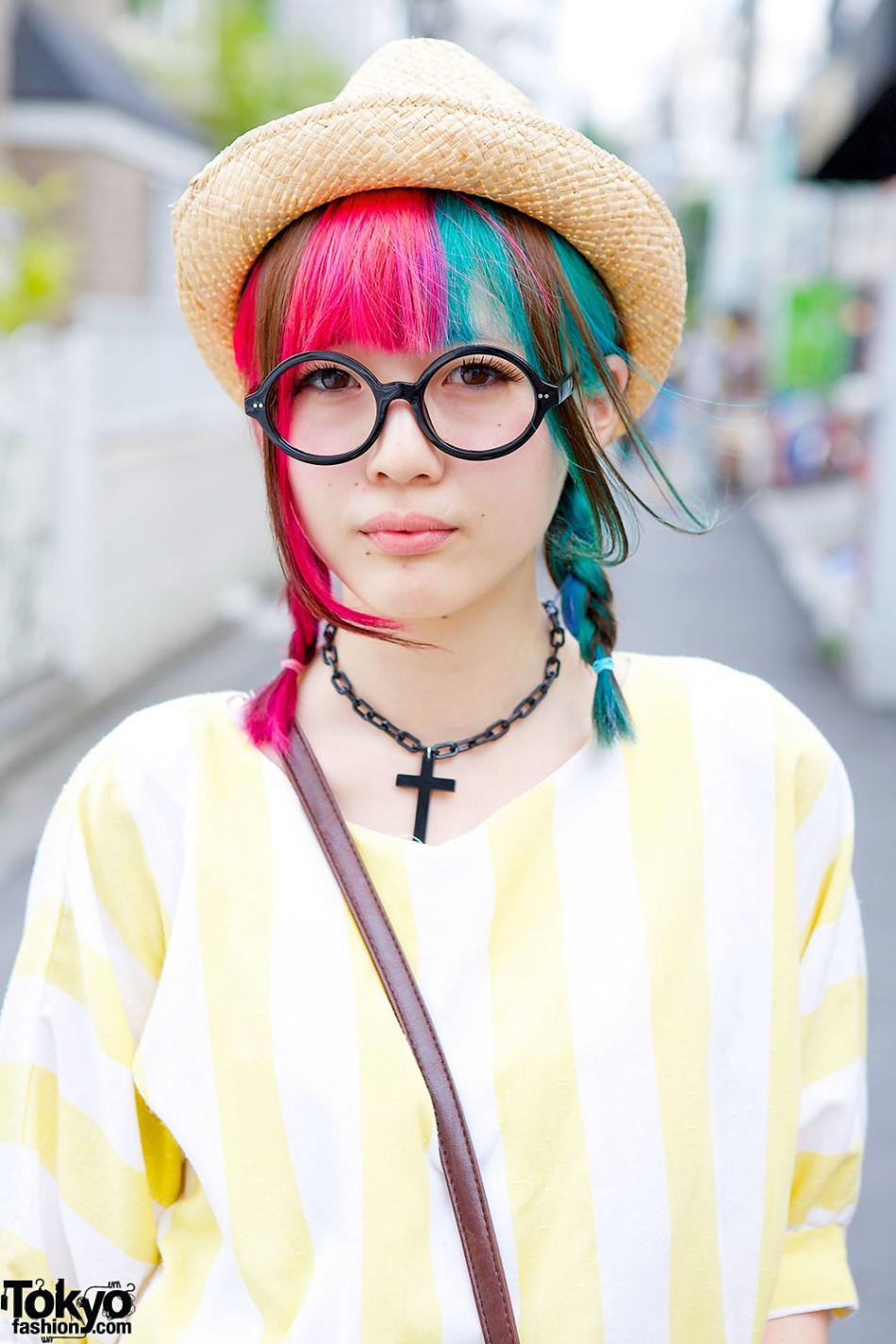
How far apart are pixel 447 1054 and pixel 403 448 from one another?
553 mm

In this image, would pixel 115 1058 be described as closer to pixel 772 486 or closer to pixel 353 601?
pixel 353 601

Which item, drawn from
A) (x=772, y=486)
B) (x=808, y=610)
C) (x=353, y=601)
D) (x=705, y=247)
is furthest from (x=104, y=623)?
(x=705, y=247)

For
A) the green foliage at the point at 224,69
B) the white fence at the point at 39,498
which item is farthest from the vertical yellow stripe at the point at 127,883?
the green foliage at the point at 224,69

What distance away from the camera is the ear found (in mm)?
1380

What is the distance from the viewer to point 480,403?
1243 millimetres

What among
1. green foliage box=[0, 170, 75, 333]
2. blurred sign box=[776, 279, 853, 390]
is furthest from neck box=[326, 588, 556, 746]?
blurred sign box=[776, 279, 853, 390]

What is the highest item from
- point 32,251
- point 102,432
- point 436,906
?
point 32,251

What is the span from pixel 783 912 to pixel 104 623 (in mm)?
5739

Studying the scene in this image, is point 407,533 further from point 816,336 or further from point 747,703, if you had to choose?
point 816,336

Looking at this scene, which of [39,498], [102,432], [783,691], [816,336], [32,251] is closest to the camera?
[39,498]

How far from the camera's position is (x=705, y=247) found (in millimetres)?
41406

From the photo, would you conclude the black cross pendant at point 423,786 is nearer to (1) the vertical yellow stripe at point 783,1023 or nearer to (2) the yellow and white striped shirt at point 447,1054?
(2) the yellow and white striped shirt at point 447,1054

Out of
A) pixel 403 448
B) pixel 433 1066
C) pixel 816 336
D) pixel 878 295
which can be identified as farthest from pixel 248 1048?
pixel 816 336
